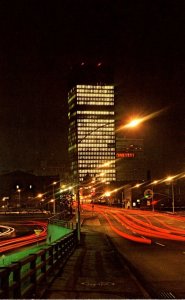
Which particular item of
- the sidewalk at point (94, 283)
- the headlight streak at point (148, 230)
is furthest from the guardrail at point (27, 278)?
the headlight streak at point (148, 230)

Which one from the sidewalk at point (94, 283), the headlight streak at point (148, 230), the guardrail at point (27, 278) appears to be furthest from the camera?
the headlight streak at point (148, 230)

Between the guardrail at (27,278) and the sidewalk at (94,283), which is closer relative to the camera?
the guardrail at (27,278)

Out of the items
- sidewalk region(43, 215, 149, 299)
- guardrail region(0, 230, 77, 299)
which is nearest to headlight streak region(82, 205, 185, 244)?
sidewalk region(43, 215, 149, 299)

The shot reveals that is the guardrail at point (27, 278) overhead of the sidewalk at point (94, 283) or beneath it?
overhead

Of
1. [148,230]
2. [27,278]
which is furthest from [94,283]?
[148,230]

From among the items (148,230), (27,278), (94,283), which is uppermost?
(27,278)

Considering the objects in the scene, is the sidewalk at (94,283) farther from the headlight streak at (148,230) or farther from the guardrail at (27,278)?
the headlight streak at (148,230)

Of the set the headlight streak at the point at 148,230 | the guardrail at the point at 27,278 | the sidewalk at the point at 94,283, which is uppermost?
the guardrail at the point at 27,278

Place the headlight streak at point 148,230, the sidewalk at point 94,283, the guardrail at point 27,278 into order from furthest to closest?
the headlight streak at point 148,230 → the sidewalk at point 94,283 → the guardrail at point 27,278

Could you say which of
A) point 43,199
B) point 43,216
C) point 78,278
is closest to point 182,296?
point 78,278

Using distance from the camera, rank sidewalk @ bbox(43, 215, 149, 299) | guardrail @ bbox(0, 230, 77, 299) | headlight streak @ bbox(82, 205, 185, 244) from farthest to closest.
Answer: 1. headlight streak @ bbox(82, 205, 185, 244)
2. sidewalk @ bbox(43, 215, 149, 299)
3. guardrail @ bbox(0, 230, 77, 299)

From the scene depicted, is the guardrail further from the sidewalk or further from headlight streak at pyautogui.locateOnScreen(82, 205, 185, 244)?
headlight streak at pyautogui.locateOnScreen(82, 205, 185, 244)

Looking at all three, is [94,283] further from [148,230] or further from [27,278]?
[148,230]

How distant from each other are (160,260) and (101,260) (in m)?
2.94
